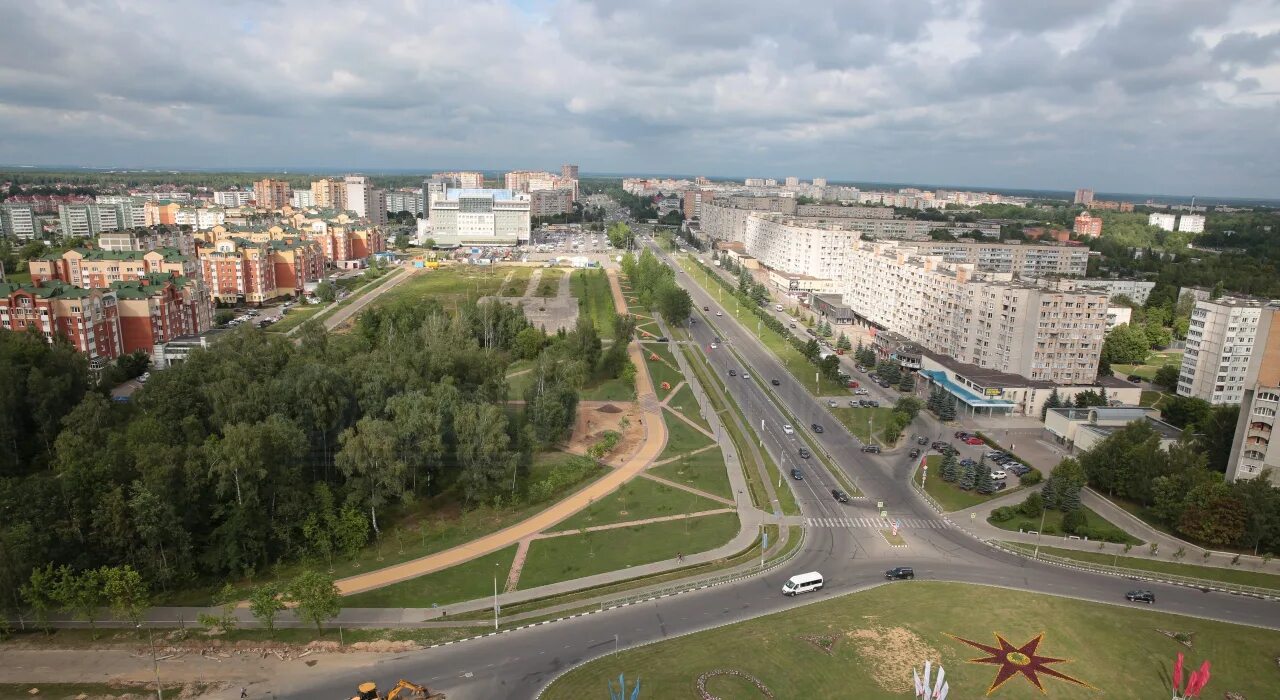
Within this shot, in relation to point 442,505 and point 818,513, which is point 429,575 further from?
point 818,513

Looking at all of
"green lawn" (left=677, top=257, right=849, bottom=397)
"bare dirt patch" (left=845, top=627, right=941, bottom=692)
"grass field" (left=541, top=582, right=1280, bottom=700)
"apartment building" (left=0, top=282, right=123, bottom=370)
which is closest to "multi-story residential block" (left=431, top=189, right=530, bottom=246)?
"green lawn" (left=677, top=257, right=849, bottom=397)

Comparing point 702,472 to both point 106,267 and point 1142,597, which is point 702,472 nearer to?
point 1142,597

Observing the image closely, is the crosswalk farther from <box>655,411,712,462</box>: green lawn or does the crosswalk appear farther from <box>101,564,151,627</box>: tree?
<box>101,564,151,627</box>: tree

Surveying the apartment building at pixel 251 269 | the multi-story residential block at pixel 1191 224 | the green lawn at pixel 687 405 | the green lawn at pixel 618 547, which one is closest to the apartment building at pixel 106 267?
the apartment building at pixel 251 269

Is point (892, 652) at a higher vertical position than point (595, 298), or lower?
lower

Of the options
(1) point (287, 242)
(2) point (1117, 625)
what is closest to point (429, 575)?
(2) point (1117, 625)

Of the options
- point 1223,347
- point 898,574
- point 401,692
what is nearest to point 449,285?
point 898,574
